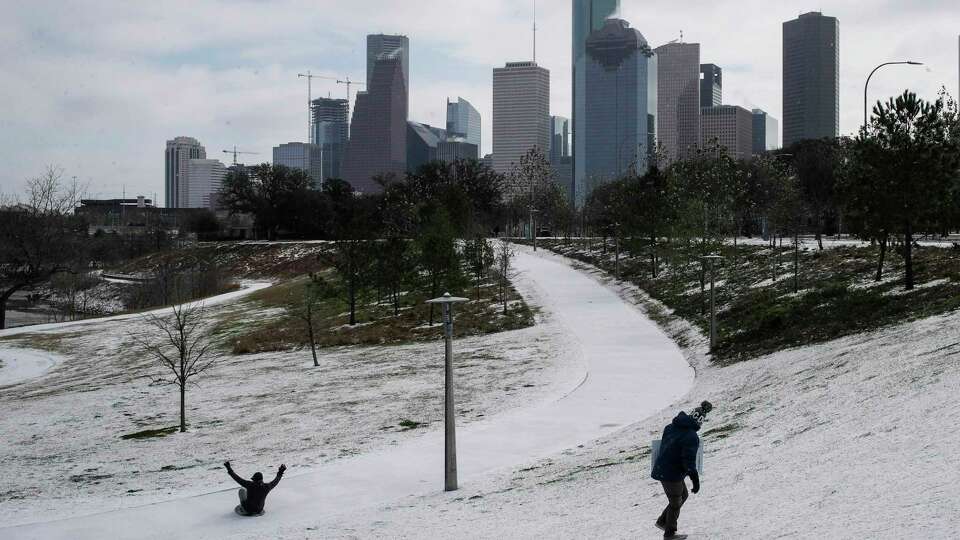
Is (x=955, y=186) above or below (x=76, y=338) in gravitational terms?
above

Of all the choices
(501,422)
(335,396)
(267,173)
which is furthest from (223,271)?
(501,422)

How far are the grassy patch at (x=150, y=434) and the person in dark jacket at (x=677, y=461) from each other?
19.3m

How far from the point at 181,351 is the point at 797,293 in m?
28.7

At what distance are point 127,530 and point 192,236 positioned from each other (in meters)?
147

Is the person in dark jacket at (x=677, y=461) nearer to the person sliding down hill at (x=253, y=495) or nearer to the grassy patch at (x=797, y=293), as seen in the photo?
the person sliding down hill at (x=253, y=495)

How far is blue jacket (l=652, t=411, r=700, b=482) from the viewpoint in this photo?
11.4 meters

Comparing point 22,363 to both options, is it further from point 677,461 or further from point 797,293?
point 677,461

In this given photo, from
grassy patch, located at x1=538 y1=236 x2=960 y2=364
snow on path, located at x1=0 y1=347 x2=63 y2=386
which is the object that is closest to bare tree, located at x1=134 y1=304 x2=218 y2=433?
snow on path, located at x1=0 y1=347 x2=63 y2=386

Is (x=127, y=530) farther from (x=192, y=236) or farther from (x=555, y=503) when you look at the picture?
(x=192, y=236)

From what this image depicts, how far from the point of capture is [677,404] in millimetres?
24922

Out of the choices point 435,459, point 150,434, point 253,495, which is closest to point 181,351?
point 150,434

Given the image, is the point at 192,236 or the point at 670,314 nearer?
the point at 670,314

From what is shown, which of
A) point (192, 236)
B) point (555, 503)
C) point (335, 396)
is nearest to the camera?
point (555, 503)

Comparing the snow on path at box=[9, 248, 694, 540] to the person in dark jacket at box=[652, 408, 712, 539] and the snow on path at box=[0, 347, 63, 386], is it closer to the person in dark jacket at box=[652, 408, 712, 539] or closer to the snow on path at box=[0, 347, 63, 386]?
the person in dark jacket at box=[652, 408, 712, 539]
